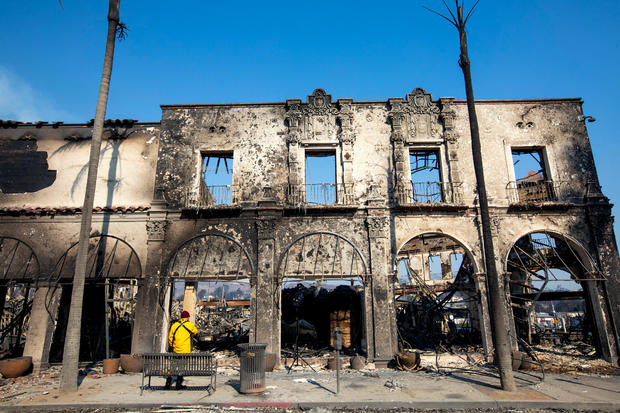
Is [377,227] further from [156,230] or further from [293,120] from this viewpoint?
[156,230]

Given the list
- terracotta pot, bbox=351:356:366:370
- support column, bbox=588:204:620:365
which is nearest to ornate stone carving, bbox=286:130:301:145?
terracotta pot, bbox=351:356:366:370

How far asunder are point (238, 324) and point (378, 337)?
11.7 m

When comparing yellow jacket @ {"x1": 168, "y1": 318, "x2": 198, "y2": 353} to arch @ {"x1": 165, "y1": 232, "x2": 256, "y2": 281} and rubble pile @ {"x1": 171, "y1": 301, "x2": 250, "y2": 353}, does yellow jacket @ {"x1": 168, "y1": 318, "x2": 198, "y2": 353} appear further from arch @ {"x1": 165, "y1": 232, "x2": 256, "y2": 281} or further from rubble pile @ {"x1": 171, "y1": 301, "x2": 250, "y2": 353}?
rubble pile @ {"x1": 171, "y1": 301, "x2": 250, "y2": 353}

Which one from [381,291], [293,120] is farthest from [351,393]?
[293,120]

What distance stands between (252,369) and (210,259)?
5.56 metres

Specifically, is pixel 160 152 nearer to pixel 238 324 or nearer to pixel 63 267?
pixel 63 267

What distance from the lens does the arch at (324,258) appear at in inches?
514

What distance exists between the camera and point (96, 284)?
505 inches

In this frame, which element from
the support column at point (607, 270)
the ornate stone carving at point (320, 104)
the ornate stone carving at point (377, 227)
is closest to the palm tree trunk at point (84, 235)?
the ornate stone carving at point (320, 104)

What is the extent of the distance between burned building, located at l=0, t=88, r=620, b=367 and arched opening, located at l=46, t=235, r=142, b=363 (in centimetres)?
6

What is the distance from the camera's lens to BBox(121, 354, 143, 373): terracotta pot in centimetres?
1146

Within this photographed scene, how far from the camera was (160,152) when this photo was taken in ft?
46.8

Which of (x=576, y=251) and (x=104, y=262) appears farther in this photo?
(x=576, y=251)

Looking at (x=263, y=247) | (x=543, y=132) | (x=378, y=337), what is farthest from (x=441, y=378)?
(x=543, y=132)
